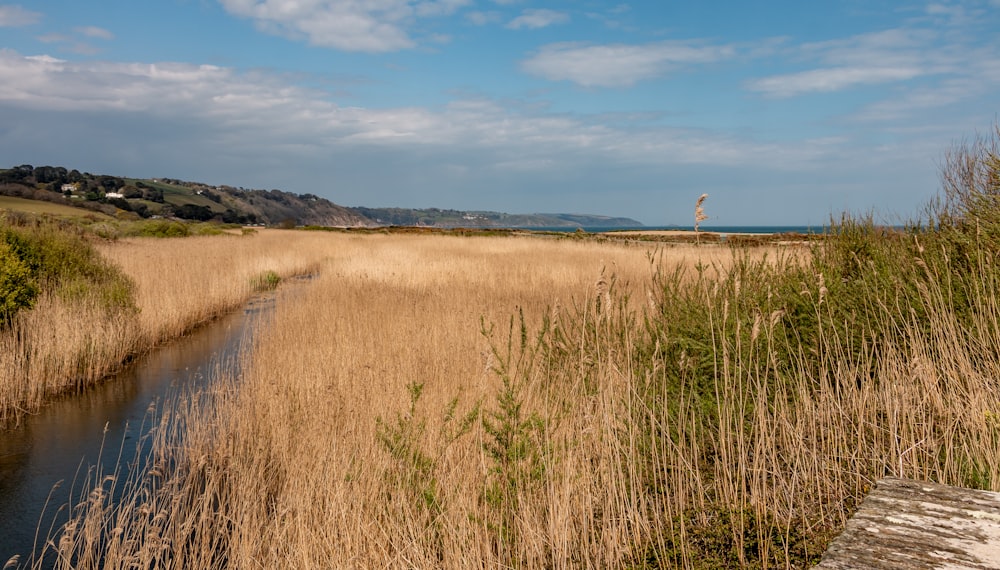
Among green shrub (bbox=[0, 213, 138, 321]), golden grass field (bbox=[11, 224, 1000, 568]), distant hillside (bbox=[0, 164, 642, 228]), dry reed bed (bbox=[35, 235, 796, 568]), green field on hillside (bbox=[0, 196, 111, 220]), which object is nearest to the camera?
golden grass field (bbox=[11, 224, 1000, 568])

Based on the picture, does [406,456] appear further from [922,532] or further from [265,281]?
[265,281]

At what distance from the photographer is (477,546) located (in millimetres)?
3258

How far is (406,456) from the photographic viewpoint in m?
4.40

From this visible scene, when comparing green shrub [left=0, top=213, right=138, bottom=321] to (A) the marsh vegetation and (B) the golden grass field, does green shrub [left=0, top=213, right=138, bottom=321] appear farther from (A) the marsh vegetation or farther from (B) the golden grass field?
(B) the golden grass field

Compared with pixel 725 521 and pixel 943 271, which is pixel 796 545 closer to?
pixel 725 521

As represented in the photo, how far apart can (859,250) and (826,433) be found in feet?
10.9

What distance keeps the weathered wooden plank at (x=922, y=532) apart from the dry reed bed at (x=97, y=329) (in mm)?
8829

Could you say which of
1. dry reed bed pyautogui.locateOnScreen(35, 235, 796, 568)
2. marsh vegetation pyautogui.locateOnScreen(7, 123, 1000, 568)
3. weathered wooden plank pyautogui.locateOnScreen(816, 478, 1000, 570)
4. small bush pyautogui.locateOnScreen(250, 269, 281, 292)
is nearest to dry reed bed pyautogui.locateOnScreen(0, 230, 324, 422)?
small bush pyautogui.locateOnScreen(250, 269, 281, 292)

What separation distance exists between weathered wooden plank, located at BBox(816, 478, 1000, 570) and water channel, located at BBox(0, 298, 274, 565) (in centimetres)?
449

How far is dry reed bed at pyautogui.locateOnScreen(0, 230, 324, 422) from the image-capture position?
307 inches

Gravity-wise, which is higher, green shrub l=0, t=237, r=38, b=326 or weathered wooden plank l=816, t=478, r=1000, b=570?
weathered wooden plank l=816, t=478, r=1000, b=570

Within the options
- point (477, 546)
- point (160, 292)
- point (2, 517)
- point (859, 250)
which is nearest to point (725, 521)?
point (477, 546)

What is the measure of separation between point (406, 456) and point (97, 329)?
7.33 m

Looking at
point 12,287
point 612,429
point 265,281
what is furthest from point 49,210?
point 612,429
